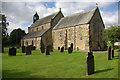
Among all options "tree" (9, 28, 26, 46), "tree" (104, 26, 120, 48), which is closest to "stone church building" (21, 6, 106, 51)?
"tree" (104, 26, 120, 48)

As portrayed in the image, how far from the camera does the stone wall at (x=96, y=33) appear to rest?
24.6m

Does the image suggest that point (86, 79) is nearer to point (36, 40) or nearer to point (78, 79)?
point (78, 79)

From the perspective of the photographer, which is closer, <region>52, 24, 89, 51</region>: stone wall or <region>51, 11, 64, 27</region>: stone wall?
<region>52, 24, 89, 51</region>: stone wall

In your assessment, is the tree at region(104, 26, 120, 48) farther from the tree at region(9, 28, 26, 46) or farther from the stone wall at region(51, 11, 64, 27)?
the tree at region(9, 28, 26, 46)

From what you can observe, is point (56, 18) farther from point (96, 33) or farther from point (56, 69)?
point (56, 69)

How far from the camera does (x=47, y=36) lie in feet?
110

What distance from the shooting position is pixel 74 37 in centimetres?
2695

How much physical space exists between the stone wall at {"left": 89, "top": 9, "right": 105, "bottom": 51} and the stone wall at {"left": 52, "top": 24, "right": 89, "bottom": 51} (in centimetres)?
152

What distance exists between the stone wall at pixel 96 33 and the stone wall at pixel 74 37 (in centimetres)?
152

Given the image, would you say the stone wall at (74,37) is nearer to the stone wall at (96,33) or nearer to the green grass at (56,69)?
the stone wall at (96,33)

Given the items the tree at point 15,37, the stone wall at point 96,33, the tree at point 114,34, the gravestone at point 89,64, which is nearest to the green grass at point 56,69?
the gravestone at point 89,64

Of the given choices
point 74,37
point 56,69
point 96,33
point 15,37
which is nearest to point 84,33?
point 74,37

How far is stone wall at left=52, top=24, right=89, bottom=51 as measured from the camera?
24013 mm

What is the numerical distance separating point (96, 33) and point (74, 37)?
5.60m
